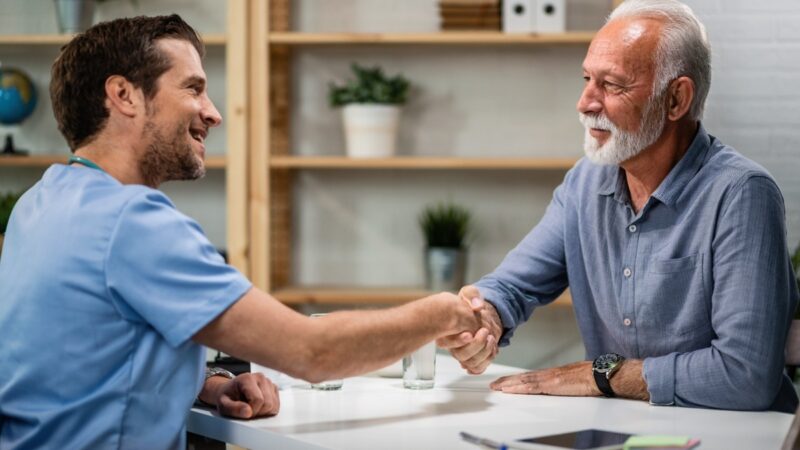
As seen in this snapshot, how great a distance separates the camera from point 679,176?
196 cm

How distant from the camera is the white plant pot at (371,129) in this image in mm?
3678

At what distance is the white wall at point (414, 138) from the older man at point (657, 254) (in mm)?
1695

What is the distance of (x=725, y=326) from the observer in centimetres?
176

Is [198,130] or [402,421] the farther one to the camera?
[198,130]

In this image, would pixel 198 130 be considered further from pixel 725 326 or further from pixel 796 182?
pixel 796 182

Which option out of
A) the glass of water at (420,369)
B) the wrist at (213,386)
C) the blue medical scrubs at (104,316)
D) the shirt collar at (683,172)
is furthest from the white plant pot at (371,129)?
the blue medical scrubs at (104,316)

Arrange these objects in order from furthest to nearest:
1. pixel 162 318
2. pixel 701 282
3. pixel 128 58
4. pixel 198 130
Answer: pixel 701 282
pixel 198 130
pixel 128 58
pixel 162 318

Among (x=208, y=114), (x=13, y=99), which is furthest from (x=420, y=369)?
(x=13, y=99)

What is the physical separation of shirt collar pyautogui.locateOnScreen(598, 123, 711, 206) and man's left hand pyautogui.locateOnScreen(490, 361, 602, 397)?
1.17ft

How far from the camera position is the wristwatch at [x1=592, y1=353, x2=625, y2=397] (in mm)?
1788

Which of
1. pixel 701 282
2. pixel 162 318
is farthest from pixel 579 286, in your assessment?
pixel 162 318

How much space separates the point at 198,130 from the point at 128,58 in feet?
0.54

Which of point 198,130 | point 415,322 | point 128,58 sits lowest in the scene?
point 415,322

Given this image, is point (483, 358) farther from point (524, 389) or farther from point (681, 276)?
point (681, 276)
